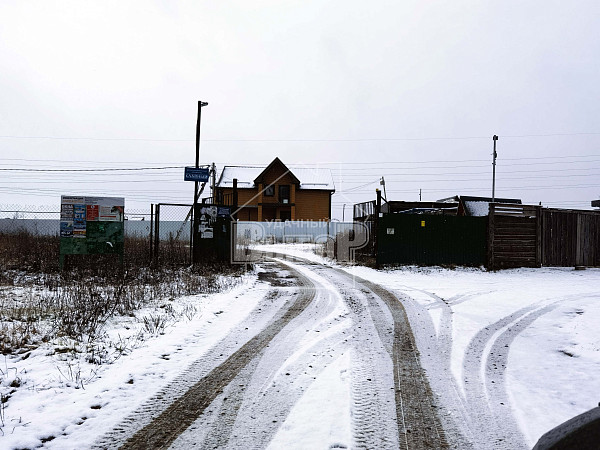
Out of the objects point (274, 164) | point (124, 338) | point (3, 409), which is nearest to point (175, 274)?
point (124, 338)

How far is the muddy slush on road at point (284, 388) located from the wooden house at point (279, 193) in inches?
1256

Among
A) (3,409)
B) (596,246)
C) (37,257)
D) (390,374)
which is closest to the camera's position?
(3,409)

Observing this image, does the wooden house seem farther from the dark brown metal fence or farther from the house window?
the dark brown metal fence

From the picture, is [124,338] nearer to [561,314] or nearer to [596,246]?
[561,314]

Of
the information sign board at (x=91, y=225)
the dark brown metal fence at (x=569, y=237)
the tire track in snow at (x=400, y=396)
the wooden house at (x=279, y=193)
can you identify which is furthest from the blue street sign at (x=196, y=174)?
the wooden house at (x=279, y=193)

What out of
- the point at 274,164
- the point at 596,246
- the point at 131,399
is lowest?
the point at 131,399

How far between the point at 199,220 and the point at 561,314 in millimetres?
10829

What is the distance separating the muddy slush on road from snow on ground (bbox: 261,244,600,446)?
2.75 ft

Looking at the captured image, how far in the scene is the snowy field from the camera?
336cm

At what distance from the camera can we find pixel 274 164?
128 ft

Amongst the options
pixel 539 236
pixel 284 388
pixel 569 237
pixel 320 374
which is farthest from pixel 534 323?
pixel 569 237

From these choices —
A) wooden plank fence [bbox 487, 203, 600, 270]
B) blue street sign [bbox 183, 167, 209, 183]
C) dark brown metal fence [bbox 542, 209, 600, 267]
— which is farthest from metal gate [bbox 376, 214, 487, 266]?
blue street sign [bbox 183, 167, 209, 183]

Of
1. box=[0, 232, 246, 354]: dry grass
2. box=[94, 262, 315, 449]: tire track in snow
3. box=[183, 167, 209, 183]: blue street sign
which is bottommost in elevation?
box=[94, 262, 315, 449]: tire track in snow

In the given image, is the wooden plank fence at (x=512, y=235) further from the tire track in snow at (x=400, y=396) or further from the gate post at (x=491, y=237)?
the tire track in snow at (x=400, y=396)
